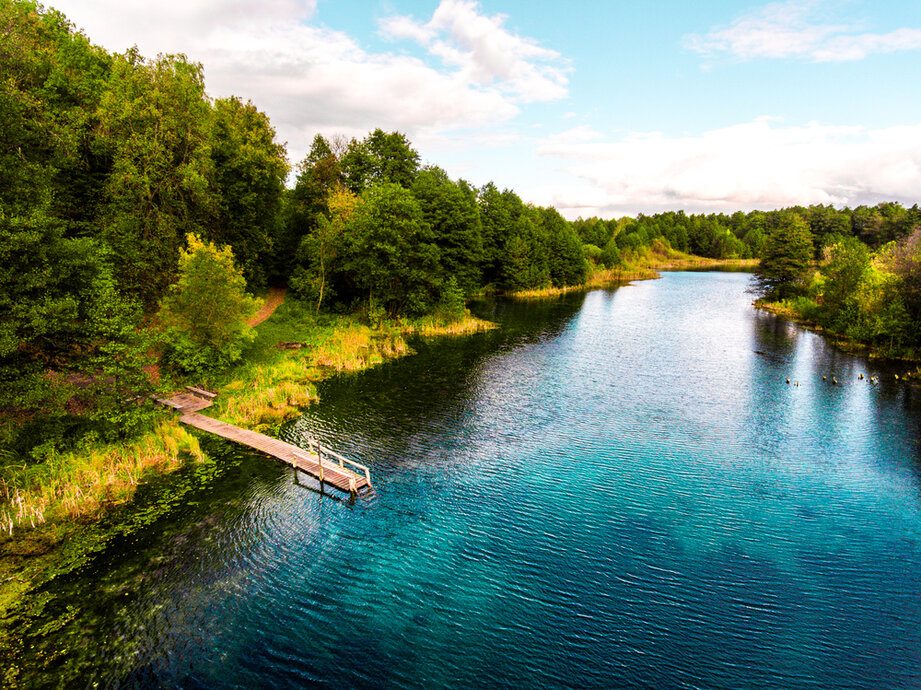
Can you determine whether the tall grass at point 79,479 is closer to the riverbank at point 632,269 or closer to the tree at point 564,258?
the riverbank at point 632,269

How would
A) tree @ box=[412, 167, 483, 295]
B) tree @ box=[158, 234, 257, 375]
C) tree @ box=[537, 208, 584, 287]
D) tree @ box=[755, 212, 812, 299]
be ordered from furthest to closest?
tree @ box=[537, 208, 584, 287] → tree @ box=[755, 212, 812, 299] → tree @ box=[412, 167, 483, 295] → tree @ box=[158, 234, 257, 375]

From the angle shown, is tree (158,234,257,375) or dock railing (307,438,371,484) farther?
tree (158,234,257,375)

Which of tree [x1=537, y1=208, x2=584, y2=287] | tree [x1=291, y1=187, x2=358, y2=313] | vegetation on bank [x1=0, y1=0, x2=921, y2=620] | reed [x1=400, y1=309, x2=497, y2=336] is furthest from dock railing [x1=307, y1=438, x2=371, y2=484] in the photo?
tree [x1=537, y1=208, x2=584, y2=287]

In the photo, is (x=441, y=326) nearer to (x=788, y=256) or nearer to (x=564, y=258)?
(x=564, y=258)

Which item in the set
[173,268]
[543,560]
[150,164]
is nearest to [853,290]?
[543,560]

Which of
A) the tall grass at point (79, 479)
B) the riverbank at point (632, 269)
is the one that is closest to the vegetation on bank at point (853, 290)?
the riverbank at point (632, 269)

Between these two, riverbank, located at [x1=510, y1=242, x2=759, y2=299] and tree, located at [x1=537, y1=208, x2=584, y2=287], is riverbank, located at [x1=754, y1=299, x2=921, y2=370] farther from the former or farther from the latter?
riverbank, located at [x1=510, y1=242, x2=759, y2=299]
